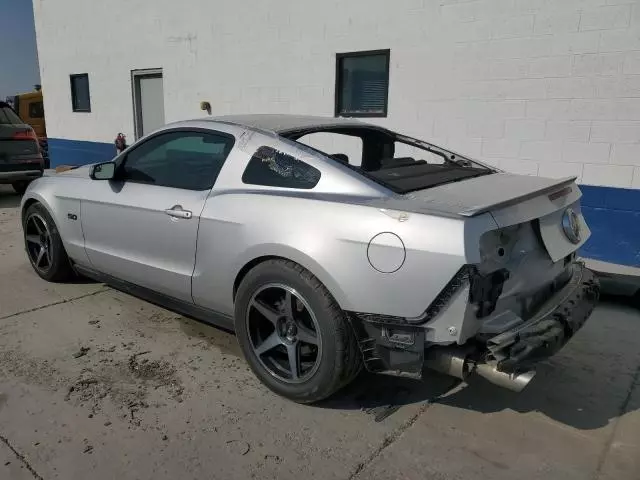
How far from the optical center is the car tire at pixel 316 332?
2596mm

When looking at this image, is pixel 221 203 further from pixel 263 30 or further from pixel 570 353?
pixel 263 30

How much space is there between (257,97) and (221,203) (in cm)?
518

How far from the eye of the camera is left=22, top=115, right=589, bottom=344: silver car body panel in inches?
91.7

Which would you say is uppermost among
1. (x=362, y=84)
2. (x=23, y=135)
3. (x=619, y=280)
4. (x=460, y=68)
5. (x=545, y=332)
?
(x=460, y=68)

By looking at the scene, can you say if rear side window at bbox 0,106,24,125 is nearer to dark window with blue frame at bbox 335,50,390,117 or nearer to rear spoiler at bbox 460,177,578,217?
dark window with blue frame at bbox 335,50,390,117

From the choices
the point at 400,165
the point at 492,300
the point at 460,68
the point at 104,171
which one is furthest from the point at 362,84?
the point at 492,300

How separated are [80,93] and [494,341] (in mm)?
12088

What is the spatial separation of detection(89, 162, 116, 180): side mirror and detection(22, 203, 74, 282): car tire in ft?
2.85

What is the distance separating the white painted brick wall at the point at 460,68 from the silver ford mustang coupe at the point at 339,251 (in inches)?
93.3

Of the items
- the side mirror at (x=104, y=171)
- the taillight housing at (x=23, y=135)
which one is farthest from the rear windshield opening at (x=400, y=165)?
the taillight housing at (x=23, y=135)

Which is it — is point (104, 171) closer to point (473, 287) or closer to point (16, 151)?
point (473, 287)

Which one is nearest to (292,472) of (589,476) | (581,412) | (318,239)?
(318,239)

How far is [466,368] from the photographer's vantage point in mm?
2404

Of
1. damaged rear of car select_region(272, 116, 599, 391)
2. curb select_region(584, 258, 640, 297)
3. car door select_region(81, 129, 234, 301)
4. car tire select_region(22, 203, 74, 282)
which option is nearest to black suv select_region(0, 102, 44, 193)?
car tire select_region(22, 203, 74, 282)
